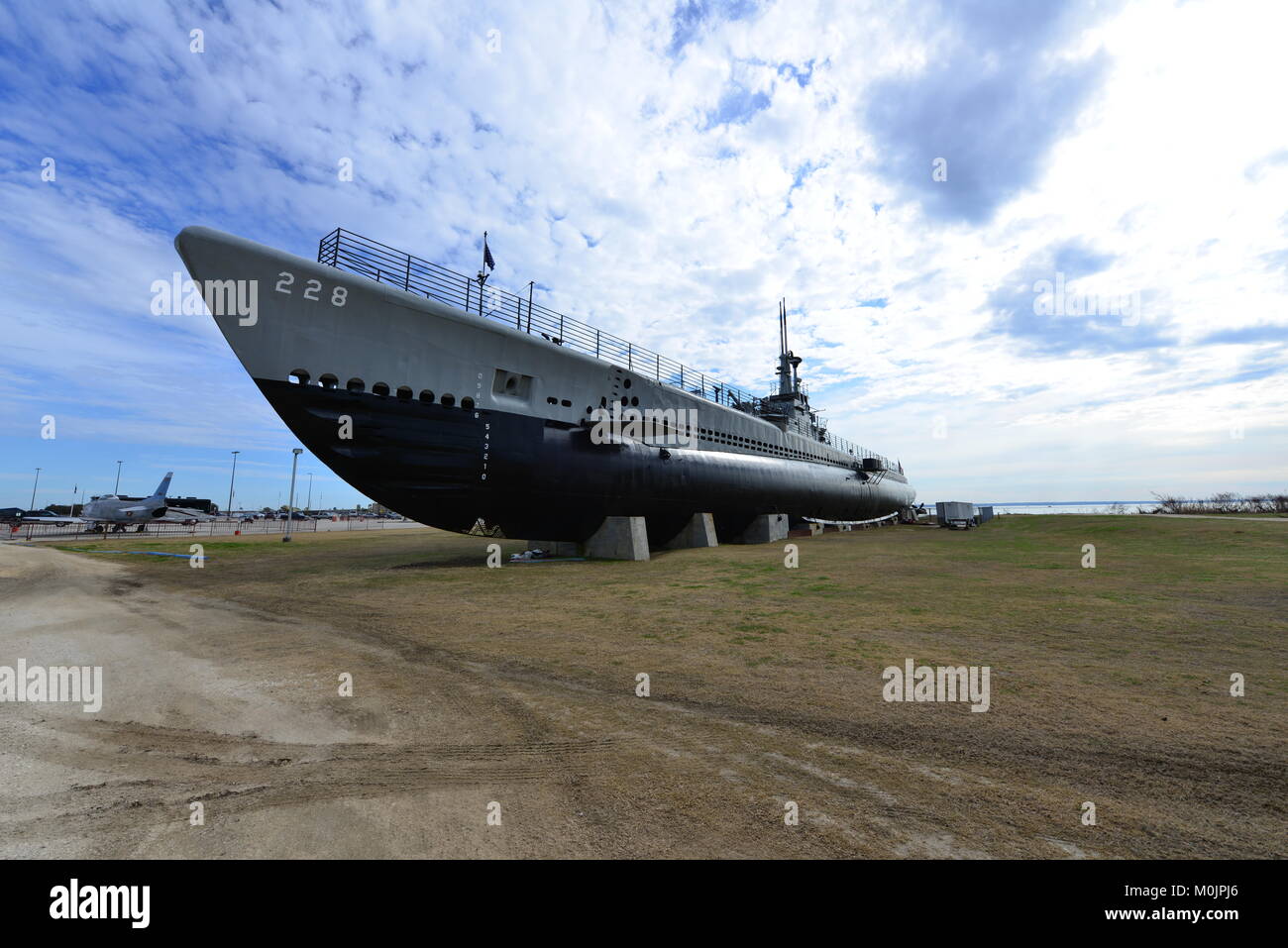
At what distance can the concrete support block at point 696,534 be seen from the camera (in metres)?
20.7

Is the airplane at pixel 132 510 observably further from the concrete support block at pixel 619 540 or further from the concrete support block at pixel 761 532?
the concrete support block at pixel 761 532

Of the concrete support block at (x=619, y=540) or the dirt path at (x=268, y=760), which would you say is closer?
the dirt path at (x=268, y=760)

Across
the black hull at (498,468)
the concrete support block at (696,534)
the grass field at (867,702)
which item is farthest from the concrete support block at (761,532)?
the grass field at (867,702)

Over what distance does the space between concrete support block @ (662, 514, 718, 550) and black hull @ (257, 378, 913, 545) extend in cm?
49

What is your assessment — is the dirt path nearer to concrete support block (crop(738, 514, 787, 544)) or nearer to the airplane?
concrete support block (crop(738, 514, 787, 544))

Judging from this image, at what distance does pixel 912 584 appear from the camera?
35.5 feet

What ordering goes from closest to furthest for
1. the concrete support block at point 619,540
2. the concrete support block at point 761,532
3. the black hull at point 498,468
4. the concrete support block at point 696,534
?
the black hull at point 498,468, the concrete support block at point 619,540, the concrete support block at point 696,534, the concrete support block at point 761,532

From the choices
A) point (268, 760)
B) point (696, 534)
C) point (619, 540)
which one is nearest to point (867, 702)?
point (268, 760)

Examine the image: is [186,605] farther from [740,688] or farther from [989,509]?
[989,509]

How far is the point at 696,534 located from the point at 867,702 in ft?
53.6

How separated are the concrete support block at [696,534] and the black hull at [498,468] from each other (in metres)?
0.49

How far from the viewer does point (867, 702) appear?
14.7 feet

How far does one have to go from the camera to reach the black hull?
11.1 meters
